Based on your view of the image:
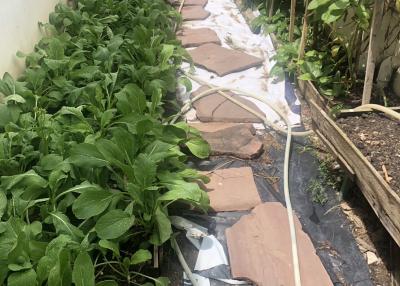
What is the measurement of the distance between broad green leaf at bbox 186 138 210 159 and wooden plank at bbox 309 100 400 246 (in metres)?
0.67

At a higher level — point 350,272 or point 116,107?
point 116,107

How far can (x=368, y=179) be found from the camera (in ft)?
6.30

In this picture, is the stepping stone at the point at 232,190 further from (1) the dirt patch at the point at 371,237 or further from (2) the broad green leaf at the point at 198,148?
(1) the dirt patch at the point at 371,237

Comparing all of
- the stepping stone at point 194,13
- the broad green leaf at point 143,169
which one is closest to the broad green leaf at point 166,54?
the broad green leaf at point 143,169

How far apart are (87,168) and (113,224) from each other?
13.9 inches

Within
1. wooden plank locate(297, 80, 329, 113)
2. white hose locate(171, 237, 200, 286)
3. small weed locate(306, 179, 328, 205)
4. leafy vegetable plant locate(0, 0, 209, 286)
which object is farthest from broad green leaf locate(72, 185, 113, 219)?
wooden plank locate(297, 80, 329, 113)

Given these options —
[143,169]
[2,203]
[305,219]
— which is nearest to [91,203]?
[143,169]

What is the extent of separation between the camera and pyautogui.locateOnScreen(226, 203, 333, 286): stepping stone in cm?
184

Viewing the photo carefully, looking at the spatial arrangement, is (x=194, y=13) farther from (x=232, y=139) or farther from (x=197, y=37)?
(x=232, y=139)

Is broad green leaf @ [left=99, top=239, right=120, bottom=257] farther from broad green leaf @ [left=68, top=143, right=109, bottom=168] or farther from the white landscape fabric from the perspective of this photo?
the white landscape fabric

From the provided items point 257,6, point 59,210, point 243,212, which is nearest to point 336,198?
point 243,212

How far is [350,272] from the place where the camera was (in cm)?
192

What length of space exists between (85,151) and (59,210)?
26 cm

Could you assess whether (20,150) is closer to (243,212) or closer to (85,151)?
(85,151)
